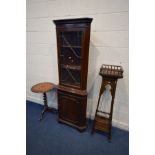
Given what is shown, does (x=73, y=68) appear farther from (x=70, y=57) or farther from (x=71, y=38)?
(x=71, y=38)

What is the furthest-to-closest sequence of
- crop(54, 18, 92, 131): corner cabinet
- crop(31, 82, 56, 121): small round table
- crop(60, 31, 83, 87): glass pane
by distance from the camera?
crop(31, 82, 56, 121): small round table → crop(60, 31, 83, 87): glass pane → crop(54, 18, 92, 131): corner cabinet

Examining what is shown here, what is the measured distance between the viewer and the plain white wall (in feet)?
7.69

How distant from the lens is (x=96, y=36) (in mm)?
2529

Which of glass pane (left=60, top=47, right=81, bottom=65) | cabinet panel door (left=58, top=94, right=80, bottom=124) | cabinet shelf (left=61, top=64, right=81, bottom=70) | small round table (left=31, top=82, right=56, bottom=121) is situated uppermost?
glass pane (left=60, top=47, right=81, bottom=65)

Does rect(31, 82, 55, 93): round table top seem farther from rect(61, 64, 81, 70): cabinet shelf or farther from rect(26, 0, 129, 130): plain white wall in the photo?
rect(61, 64, 81, 70): cabinet shelf

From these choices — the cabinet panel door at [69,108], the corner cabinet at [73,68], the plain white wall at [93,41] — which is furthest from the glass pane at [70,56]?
the cabinet panel door at [69,108]

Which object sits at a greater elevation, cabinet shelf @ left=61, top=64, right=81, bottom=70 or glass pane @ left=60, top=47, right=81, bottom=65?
glass pane @ left=60, top=47, right=81, bottom=65

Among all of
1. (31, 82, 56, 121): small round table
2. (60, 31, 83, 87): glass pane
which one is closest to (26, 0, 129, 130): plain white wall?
(31, 82, 56, 121): small round table

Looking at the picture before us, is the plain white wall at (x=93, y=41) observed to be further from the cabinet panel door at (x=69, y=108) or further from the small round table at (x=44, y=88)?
the cabinet panel door at (x=69, y=108)

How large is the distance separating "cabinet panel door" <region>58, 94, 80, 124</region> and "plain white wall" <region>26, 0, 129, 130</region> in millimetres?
405

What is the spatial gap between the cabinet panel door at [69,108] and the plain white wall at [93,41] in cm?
41
